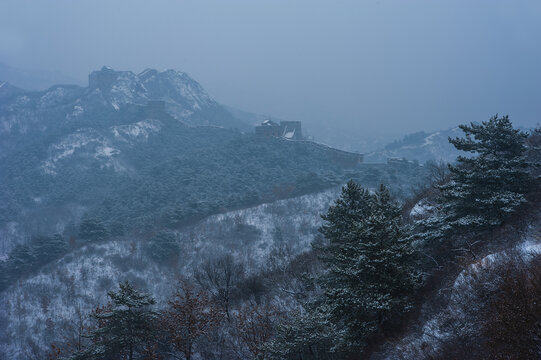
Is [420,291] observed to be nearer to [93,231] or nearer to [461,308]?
[461,308]

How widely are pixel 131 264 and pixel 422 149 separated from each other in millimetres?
93069

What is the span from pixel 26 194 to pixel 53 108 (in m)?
52.6

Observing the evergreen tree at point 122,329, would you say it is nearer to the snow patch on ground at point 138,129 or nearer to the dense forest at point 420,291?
the dense forest at point 420,291

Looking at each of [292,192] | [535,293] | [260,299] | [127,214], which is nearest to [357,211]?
[535,293]

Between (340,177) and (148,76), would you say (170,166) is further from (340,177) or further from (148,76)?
(148,76)

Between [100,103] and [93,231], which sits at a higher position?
[100,103]

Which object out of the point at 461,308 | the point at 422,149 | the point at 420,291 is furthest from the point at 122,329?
the point at 422,149

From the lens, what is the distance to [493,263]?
33.9 ft

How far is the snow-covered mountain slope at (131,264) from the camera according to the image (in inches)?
1248

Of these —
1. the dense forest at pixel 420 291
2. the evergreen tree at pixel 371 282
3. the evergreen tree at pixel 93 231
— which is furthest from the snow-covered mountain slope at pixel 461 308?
the evergreen tree at pixel 93 231

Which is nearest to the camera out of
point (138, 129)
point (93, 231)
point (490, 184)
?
point (490, 184)

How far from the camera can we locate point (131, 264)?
40688mm

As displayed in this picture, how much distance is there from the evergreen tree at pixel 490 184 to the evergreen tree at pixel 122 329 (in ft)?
45.1

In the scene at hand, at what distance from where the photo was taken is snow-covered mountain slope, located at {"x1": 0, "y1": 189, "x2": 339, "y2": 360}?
→ 3170 centimetres
